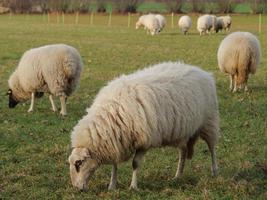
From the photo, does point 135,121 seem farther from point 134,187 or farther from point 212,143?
point 212,143

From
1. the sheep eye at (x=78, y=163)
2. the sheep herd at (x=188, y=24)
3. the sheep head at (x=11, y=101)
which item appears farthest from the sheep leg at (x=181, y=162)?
the sheep herd at (x=188, y=24)

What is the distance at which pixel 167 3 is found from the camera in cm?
6850

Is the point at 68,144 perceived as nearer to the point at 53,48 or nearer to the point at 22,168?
the point at 22,168

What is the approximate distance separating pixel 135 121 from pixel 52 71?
5.00 m

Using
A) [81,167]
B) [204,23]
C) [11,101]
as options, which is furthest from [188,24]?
[81,167]

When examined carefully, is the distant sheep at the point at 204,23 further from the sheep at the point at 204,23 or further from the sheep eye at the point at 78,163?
the sheep eye at the point at 78,163

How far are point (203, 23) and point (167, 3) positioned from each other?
30046mm

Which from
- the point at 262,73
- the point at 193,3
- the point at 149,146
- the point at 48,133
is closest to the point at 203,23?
the point at 262,73

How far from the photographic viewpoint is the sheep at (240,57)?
42.6ft

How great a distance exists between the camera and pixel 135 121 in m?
5.87

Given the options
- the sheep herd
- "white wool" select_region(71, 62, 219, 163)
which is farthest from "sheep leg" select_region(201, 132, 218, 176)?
the sheep herd

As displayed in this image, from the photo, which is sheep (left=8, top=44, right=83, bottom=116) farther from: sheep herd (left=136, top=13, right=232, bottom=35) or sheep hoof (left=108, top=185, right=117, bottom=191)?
sheep herd (left=136, top=13, right=232, bottom=35)

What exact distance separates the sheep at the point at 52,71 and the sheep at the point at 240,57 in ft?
14.2

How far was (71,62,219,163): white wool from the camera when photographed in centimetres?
589
